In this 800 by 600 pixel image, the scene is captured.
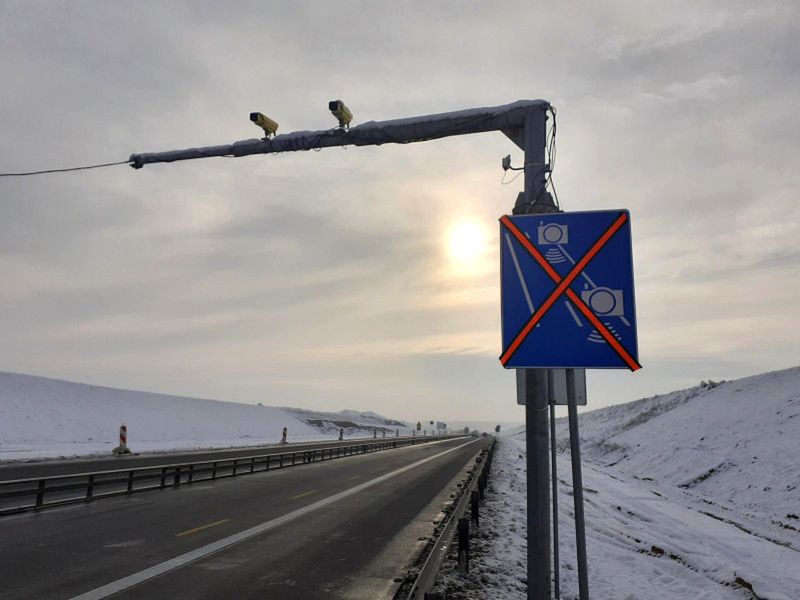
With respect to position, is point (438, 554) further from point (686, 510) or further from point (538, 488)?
point (686, 510)

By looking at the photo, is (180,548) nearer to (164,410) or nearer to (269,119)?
(269,119)

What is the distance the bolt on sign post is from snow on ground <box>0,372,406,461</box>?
101ft

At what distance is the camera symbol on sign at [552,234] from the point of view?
395cm

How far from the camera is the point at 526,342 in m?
3.88

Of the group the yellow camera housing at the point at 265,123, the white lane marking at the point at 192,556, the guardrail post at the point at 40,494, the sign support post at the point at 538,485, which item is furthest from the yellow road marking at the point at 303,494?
the sign support post at the point at 538,485

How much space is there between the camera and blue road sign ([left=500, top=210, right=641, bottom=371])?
371 centimetres

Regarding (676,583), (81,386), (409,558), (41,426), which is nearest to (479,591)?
(409,558)

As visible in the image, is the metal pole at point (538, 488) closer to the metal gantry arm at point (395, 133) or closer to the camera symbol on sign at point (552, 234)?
the camera symbol on sign at point (552, 234)

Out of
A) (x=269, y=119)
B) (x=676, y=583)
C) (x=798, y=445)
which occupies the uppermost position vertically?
(x=269, y=119)

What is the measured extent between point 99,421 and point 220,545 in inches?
1718

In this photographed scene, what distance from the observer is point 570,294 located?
12.5ft

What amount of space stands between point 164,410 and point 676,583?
60.2 metres

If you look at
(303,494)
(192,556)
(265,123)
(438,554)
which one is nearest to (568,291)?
(438,554)

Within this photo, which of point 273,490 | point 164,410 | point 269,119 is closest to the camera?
point 269,119
